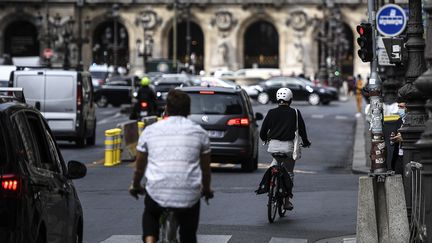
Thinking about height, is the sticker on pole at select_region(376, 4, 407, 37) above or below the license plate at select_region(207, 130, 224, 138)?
above

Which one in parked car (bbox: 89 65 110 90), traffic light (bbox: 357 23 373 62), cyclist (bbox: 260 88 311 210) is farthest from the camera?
parked car (bbox: 89 65 110 90)

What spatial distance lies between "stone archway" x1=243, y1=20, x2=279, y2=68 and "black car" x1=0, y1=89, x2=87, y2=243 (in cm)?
10077

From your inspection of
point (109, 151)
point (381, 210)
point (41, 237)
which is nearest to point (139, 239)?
point (381, 210)

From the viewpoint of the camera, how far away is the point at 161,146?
9523 mm

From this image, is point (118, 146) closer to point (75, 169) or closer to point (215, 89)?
point (215, 89)

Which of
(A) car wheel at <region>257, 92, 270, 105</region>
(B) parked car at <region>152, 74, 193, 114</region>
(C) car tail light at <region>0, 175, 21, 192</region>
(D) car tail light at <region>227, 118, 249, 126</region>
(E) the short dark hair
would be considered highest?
(E) the short dark hair

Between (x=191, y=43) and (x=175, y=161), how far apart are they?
103 metres

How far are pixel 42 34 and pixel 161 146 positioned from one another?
3723 inches

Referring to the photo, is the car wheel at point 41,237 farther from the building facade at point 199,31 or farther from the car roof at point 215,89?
the building facade at point 199,31

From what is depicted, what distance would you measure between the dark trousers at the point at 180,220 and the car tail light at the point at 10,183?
2.86 ft

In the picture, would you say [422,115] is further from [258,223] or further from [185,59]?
[185,59]

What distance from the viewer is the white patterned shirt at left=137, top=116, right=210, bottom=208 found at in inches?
371

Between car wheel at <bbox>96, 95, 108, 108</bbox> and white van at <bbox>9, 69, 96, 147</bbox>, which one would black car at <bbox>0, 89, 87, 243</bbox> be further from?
car wheel at <bbox>96, 95, 108, 108</bbox>

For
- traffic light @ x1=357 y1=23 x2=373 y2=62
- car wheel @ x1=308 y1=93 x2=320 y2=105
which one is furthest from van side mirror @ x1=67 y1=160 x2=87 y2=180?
car wheel @ x1=308 y1=93 x2=320 y2=105
